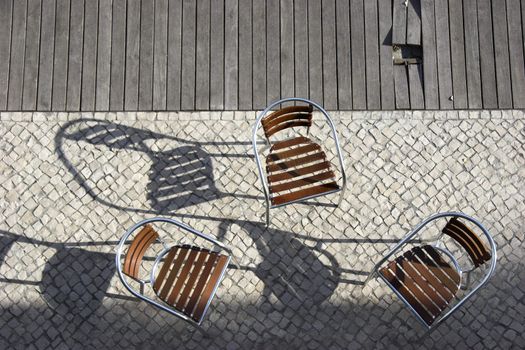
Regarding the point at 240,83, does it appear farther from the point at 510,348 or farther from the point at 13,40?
the point at 510,348

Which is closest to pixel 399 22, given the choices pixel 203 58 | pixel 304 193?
pixel 203 58

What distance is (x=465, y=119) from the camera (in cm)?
652

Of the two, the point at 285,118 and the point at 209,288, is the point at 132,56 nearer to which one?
the point at 285,118

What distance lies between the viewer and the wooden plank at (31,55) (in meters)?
6.75

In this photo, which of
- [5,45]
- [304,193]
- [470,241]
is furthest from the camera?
[5,45]

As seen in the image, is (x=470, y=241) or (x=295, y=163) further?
(x=295, y=163)

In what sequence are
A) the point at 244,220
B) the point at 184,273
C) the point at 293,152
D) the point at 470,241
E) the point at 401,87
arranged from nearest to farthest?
the point at 470,241 → the point at 184,273 → the point at 293,152 → the point at 244,220 → the point at 401,87

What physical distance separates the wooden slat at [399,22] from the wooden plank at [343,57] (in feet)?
1.71

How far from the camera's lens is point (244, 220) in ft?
20.3

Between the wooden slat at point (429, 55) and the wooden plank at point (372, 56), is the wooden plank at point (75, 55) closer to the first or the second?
the wooden plank at point (372, 56)

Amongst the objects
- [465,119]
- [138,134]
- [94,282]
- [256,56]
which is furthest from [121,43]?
[465,119]

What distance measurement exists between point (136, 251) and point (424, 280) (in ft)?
8.40

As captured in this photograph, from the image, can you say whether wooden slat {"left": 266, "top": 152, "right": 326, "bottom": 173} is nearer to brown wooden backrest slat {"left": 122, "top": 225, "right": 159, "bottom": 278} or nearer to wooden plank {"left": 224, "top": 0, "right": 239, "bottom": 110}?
wooden plank {"left": 224, "top": 0, "right": 239, "bottom": 110}

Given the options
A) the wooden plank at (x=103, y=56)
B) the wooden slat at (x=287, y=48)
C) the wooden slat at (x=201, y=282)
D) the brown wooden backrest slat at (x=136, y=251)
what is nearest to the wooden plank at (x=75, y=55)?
the wooden plank at (x=103, y=56)
